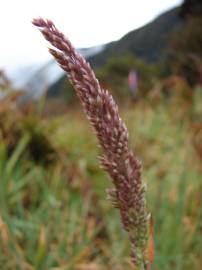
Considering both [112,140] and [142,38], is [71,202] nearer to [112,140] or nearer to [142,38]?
[142,38]

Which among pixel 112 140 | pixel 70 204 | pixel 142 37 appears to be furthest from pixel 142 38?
pixel 70 204

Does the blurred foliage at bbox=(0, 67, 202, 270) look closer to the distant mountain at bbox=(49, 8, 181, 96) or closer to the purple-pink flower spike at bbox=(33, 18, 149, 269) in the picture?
the distant mountain at bbox=(49, 8, 181, 96)

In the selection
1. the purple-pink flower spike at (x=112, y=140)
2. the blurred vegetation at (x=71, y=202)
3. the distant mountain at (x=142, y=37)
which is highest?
the purple-pink flower spike at (x=112, y=140)

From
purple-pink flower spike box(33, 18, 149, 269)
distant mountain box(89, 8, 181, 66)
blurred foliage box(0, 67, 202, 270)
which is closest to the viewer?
purple-pink flower spike box(33, 18, 149, 269)

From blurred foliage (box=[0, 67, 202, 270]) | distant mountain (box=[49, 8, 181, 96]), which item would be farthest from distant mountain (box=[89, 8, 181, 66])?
blurred foliage (box=[0, 67, 202, 270])

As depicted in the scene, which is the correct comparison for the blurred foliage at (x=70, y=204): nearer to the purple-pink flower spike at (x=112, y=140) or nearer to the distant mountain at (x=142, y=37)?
the distant mountain at (x=142, y=37)

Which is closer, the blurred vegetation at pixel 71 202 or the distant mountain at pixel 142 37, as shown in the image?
the distant mountain at pixel 142 37

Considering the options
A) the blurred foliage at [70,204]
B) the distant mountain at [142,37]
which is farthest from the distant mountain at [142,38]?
the blurred foliage at [70,204]

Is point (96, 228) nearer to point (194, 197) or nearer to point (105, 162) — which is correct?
point (194, 197)
